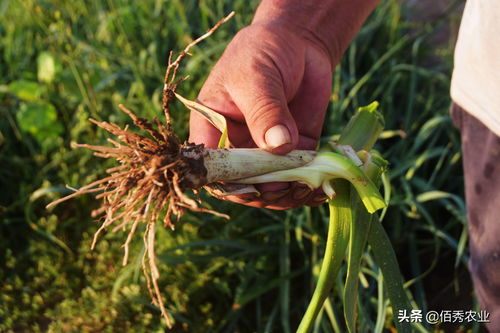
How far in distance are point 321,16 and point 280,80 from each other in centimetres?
27

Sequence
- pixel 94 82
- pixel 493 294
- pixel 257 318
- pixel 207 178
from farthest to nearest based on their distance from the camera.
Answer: pixel 94 82 < pixel 257 318 < pixel 493 294 < pixel 207 178

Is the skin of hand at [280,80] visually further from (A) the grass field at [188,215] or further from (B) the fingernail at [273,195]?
(A) the grass field at [188,215]

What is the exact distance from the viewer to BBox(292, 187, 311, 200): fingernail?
107 centimetres

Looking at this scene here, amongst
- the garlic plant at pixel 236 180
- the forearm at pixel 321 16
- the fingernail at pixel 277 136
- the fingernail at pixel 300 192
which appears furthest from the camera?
the forearm at pixel 321 16

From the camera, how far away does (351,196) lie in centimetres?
98

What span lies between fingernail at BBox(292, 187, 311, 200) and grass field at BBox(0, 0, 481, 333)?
0.75 ft

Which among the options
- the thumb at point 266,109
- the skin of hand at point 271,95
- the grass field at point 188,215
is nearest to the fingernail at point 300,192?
the skin of hand at point 271,95

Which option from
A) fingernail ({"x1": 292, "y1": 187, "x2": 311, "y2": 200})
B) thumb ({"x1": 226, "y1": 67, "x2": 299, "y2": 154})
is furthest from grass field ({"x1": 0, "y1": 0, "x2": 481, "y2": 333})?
thumb ({"x1": 226, "y1": 67, "x2": 299, "y2": 154})

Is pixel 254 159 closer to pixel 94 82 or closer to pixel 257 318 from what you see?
pixel 257 318

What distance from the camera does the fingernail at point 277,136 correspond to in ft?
3.17

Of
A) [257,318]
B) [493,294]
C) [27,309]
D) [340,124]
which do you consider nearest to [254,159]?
[493,294]

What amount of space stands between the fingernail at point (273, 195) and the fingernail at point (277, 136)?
0.12m

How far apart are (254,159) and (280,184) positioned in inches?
4.6

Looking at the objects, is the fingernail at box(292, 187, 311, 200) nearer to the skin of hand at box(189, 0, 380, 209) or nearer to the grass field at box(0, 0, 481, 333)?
the skin of hand at box(189, 0, 380, 209)
